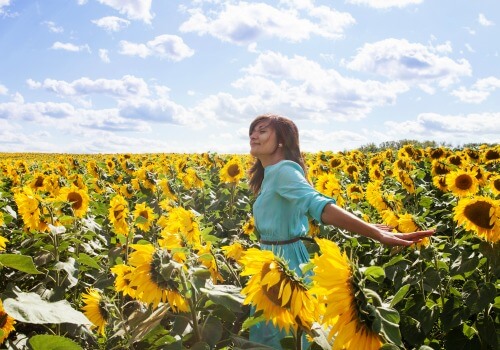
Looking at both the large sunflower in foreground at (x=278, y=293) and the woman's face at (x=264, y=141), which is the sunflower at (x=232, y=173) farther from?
the large sunflower in foreground at (x=278, y=293)

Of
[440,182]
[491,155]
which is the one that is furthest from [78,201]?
[491,155]

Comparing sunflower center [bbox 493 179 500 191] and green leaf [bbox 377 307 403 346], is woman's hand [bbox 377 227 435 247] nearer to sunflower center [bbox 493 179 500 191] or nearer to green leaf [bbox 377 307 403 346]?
green leaf [bbox 377 307 403 346]

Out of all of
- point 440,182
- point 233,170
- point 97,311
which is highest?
point 233,170

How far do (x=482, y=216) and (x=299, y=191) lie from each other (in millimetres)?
1712

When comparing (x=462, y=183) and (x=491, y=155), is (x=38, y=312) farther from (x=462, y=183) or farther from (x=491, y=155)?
(x=491, y=155)

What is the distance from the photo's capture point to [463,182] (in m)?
6.26

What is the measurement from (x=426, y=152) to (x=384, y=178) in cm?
259

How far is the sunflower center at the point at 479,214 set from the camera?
151 inches

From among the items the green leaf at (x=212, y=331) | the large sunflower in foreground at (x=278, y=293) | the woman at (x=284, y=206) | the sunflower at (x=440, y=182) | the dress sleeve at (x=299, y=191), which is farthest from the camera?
the sunflower at (x=440, y=182)

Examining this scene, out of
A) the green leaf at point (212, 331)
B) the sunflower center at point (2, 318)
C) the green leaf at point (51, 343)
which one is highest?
the green leaf at point (51, 343)

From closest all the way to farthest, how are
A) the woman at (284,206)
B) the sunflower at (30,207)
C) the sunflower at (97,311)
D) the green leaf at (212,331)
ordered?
the green leaf at (212,331), the woman at (284,206), the sunflower at (97,311), the sunflower at (30,207)

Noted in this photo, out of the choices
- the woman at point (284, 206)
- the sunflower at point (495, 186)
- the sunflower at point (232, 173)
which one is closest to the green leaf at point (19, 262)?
the woman at point (284, 206)

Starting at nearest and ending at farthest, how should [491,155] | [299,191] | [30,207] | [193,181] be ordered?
[299,191], [30,207], [193,181], [491,155]

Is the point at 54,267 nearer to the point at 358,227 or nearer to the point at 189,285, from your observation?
the point at 189,285
